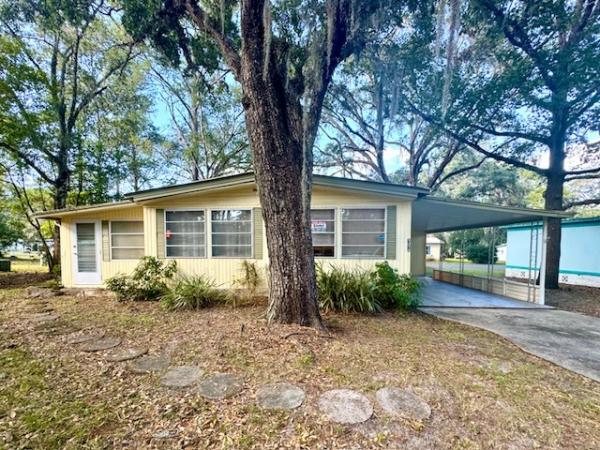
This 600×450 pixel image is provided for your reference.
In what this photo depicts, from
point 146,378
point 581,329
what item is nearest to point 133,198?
point 146,378

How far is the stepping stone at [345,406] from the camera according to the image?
2.15 m

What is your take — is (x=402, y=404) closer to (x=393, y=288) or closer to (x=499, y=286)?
(x=393, y=288)

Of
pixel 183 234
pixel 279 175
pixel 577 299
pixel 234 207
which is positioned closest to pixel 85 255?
pixel 183 234

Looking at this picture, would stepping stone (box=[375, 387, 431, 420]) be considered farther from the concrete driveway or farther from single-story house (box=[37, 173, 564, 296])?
single-story house (box=[37, 173, 564, 296])

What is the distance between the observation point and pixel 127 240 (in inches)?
282

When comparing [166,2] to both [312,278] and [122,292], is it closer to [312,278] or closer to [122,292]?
[312,278]

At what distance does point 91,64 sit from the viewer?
34.2 feet

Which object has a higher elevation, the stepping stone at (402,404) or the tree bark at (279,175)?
the tree bark at (279,175)

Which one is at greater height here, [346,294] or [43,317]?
[346,294]

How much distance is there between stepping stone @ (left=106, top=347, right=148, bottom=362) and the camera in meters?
3.19

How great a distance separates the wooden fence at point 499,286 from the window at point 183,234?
Result: 815cm

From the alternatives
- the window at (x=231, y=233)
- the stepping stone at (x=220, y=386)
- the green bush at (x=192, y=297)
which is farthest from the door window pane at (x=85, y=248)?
the stepping stone at (x=220, y=386)

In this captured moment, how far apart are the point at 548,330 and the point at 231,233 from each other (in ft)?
20.7

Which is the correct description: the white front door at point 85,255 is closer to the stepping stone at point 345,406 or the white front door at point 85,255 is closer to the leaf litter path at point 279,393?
the leaf litter path at point 279,393
